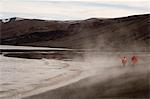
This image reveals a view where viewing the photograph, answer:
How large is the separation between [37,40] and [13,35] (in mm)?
12857

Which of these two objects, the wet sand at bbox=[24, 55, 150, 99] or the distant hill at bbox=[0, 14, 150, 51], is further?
the distant hill at bbox=[0, 14, 150, 51]

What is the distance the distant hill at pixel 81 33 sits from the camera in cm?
8749

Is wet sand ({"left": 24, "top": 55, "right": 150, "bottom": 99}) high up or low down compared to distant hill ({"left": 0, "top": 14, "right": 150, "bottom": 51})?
up

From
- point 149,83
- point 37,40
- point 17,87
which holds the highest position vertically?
point 149,83

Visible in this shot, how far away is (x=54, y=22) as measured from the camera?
146m

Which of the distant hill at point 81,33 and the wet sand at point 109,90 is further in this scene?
the distant hill at point 81,33

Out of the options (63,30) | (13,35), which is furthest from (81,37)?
(13,35)

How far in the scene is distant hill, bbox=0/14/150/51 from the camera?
87.5m

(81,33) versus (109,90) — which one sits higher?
(109,90)

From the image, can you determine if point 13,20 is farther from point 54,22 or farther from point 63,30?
point 63,30

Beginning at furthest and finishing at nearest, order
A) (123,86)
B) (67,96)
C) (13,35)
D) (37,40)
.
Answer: (13,35)
(37,40)
(123,86)
(67,96)

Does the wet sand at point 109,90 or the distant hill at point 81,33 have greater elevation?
the wet sand at point 109,90

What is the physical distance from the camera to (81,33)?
4626 inches

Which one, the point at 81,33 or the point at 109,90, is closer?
the point at 109,90
